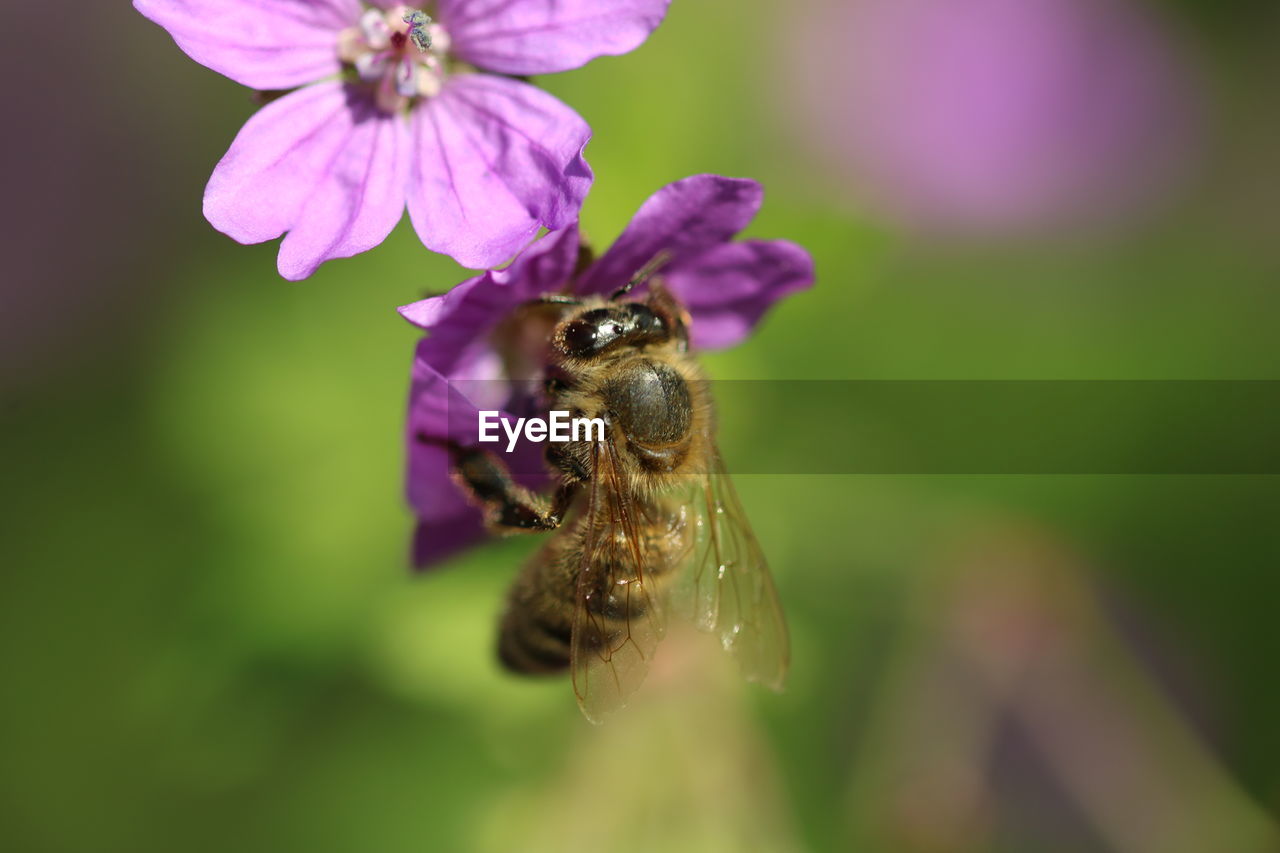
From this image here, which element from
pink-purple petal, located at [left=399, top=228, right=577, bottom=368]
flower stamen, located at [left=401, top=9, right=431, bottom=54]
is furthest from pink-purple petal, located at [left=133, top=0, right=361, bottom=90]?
pink-purple petal, located at [left=399, top=228, right=577, bottom=368]

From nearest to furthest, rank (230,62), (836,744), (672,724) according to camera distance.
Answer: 1. (230,62)
2. (672,724)
3. (836,744)

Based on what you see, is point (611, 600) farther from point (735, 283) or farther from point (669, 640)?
point (669, 640)

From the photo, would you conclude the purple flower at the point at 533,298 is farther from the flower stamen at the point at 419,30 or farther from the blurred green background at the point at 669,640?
the blurred green background at the point at 669,640

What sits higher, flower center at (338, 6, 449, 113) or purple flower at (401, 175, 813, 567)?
flower center at (338, 6, 449, 113)

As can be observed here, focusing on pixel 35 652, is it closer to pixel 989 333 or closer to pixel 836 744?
pixel 836 744

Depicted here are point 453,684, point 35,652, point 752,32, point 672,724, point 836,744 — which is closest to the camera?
point 453,684

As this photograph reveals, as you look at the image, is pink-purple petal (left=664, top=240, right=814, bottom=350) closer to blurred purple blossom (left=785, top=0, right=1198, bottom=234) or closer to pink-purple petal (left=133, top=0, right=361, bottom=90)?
pink-purple petal (left=133, top=0, right=361, bottom=90)

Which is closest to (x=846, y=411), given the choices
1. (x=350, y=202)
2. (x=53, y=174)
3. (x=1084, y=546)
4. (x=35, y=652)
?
(x=1084, y=546)
